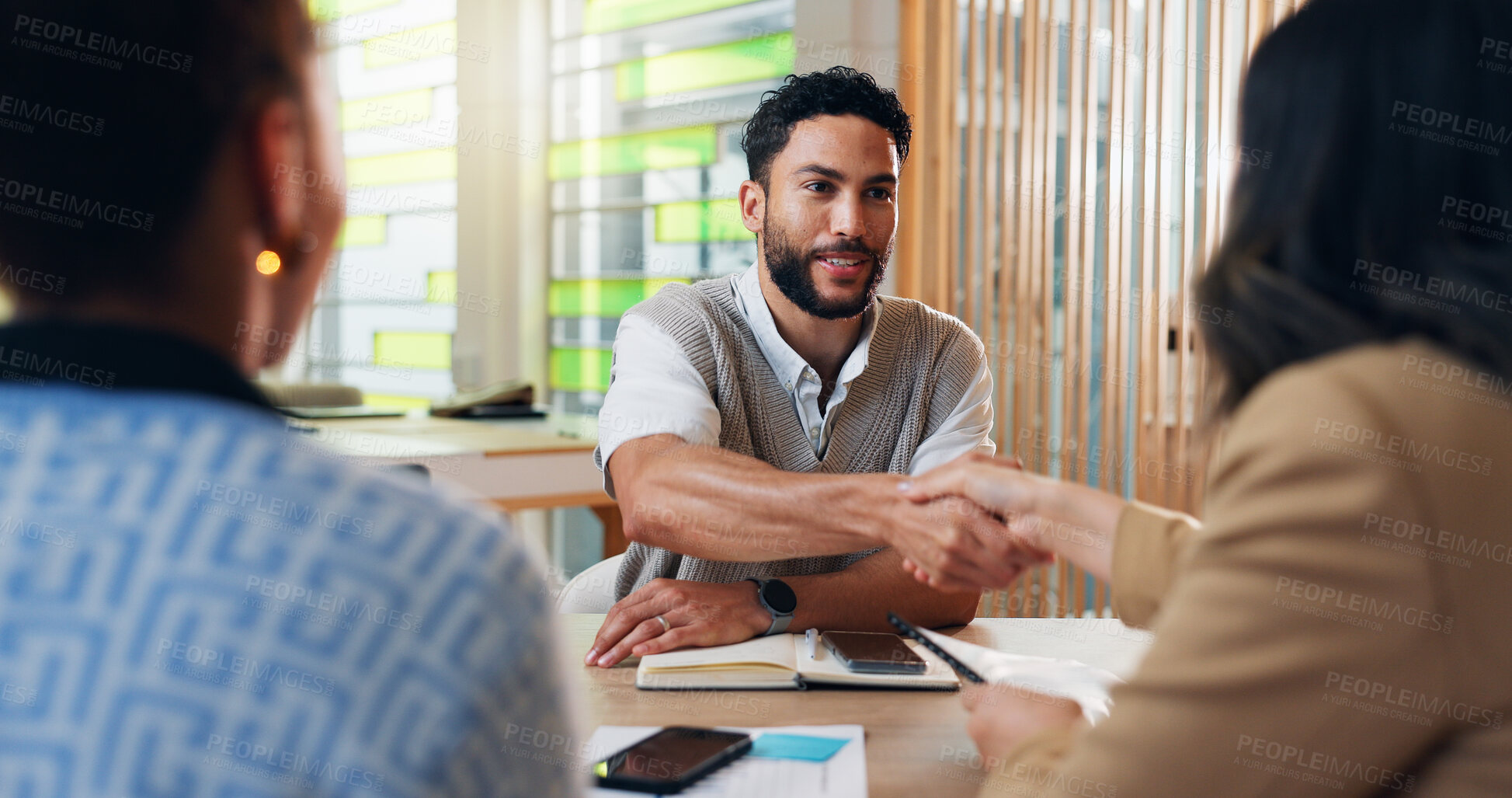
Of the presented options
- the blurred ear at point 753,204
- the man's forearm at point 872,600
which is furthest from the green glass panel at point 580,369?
the man's forearm at point 872,600

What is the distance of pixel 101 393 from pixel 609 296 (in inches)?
207

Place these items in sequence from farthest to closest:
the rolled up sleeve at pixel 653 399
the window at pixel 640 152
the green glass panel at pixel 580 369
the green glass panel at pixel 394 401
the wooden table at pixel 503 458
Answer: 1. the green glass panel at pixel 394 401
2. the green glass panel at pixel 580 369
3. the window at pixel 640 152
4. the wooden table at pixel 503 458
5. the rolled up sleeve at pixel 653 399

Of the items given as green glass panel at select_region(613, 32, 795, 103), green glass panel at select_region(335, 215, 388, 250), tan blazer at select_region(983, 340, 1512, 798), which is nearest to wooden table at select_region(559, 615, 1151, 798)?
tan blazer at select_region(983, 340, 1512, 798)

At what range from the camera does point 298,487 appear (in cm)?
50

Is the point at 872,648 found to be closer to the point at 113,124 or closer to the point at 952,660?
the point at 952,660

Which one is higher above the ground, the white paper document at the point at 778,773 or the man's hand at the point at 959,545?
the man's hand at the point at 959,545

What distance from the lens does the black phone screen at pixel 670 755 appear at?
41.6 inches

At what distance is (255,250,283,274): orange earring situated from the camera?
1.84ft

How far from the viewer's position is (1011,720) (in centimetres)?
107

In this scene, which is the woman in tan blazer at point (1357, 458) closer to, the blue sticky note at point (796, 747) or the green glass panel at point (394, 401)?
the blue sticky note at point (796, 747)

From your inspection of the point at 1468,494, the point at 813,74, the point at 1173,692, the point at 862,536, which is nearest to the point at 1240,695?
the point at 1173,692

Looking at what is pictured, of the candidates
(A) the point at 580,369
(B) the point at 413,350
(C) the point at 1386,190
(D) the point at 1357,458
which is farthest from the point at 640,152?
(D) the point at 1357,458

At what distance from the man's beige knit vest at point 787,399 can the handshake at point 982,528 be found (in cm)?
29

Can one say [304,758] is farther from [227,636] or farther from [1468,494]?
[1468,494]
